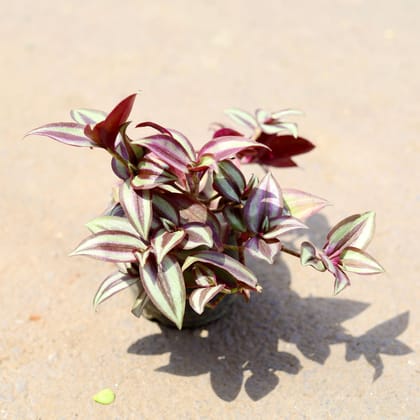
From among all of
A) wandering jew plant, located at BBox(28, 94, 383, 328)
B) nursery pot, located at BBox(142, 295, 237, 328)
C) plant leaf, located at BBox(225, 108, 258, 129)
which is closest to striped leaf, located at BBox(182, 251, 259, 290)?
wandering jew plant, located at BBox(28, 94, 383, 328)

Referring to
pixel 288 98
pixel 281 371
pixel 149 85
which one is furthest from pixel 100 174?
pixel 281 371

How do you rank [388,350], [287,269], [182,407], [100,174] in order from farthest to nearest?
[100,174]
[287,269]
[388,350]
[182,407]

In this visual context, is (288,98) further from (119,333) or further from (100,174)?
(119,333)

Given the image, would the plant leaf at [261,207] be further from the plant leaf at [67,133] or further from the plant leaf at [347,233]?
the plant leaf at [67,133]

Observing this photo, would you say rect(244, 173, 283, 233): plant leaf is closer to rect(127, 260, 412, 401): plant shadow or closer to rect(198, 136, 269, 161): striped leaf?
rect(198, 136, 269, 161): striped leaf

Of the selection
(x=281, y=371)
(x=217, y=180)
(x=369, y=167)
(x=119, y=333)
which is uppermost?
(x=217, y=180)

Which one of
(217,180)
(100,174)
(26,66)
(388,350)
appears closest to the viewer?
(217,180)

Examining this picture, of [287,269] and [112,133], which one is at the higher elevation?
[112,133]

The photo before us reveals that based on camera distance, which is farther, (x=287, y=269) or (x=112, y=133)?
(x=287, y=269)

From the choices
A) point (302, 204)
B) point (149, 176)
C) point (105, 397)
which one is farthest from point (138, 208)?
point (105, 397)
